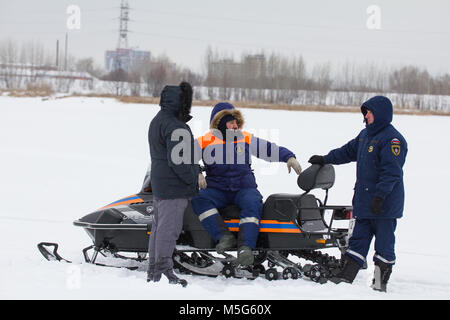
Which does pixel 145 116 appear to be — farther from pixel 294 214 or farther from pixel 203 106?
pixel 294 214

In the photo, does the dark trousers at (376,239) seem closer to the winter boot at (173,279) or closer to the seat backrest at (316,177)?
the seat backrest at (316,177)

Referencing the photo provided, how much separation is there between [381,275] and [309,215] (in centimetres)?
68

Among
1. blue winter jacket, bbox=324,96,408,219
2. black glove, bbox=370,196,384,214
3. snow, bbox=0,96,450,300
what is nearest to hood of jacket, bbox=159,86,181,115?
snow, bbox=0,96,450,300

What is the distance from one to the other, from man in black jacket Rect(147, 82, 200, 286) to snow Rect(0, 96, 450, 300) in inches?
9.9

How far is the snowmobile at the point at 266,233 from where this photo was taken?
4199 millimetres

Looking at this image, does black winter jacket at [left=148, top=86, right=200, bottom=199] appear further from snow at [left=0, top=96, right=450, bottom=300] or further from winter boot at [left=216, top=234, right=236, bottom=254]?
snow at [left=0, top=96, right=450, bottom=300]

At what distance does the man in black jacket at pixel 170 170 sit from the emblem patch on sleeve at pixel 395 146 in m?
1.37

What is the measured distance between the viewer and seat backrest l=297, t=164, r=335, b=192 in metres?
4.12

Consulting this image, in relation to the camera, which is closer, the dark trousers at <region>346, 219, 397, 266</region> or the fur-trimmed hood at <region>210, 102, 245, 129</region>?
the dark trousers at <region>346, 219, 397, 266</region>

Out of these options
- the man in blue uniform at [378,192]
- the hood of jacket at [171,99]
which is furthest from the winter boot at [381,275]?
the hood of jacket at [171,99]

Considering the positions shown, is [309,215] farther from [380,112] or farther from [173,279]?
[173,279]
